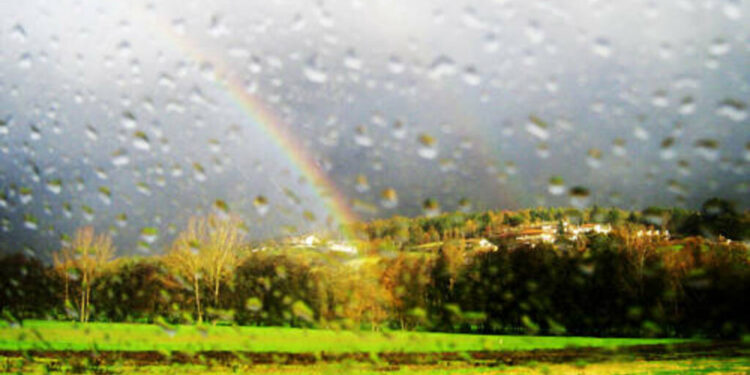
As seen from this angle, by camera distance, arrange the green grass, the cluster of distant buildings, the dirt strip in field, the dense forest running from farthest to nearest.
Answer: the dense forest → the cluster of distant buildings → the green grass → the dirt strip in field

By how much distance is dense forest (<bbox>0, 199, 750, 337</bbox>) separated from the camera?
40219 millimetres

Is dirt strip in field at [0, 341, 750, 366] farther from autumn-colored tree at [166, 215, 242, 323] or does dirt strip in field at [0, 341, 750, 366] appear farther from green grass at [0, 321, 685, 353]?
autumn-colored tree at [166, 215, 242, 323]

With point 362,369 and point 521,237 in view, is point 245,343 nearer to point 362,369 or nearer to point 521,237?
point 362,369

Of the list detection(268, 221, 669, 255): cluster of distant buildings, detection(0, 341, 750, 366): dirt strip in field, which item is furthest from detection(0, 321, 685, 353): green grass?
detection(268, 221, 669, 255): cluster of distant buildings

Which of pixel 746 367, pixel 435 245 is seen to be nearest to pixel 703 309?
pixel 435 245

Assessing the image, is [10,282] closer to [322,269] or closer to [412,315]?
[322,269]

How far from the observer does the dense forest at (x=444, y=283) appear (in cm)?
4022

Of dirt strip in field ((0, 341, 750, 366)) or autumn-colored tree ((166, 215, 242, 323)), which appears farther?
autumn-colored tree ((166, 215, 242, 323))

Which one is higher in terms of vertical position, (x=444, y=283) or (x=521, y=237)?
(x=521, y=237)

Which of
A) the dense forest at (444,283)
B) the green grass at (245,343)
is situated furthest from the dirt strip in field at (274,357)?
the dense forest at (444,283)

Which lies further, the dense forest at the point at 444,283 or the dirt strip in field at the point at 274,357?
the dense forest at the point at 444,283

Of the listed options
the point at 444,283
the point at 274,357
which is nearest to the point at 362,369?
the point at 274,357

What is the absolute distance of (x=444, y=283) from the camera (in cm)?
4781

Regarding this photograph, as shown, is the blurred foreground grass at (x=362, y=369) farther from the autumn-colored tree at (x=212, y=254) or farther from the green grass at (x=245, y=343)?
the autumn-colored tree at (x=212, y=254)
